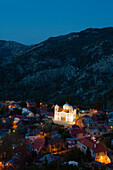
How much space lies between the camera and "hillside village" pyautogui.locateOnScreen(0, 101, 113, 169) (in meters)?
24.7

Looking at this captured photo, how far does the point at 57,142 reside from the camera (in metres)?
31.0

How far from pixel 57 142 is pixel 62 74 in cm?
10886

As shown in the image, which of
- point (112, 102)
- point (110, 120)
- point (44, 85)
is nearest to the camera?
point (110, 120)

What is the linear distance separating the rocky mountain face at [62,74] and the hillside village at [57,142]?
40.0 m

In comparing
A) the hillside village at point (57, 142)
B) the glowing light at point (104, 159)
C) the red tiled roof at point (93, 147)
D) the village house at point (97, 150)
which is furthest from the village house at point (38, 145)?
the glowing light at point (104, 159)

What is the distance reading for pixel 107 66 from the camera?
113 meters

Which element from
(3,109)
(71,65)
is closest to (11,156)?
(3,109)

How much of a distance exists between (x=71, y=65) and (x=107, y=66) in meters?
33.5

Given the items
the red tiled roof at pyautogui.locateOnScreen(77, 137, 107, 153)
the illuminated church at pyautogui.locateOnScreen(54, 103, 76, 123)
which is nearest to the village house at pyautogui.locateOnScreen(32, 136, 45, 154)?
the red tiled roof at pyautogui.locateOnScreen(77, 137, 107, 153)

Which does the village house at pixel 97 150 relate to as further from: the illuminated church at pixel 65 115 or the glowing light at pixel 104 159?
the illuminated church at pixel 65 115

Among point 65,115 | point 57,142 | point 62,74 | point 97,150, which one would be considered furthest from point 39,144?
point 62,74

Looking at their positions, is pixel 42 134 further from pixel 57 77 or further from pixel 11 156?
pixel 57 77

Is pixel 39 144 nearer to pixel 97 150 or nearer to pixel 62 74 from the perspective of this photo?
pixel 97 150

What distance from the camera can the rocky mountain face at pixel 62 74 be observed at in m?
99.5
